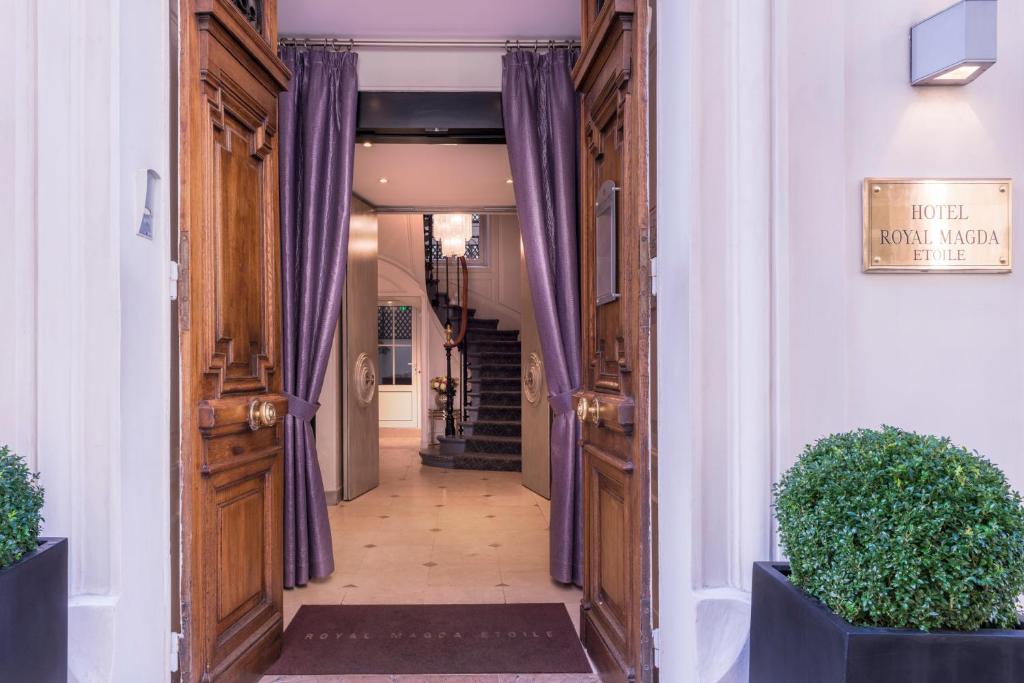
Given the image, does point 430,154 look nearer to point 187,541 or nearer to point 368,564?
point 368,564

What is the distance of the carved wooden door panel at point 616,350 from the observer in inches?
83.5

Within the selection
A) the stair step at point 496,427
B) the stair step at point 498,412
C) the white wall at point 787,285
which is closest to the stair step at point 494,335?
the stair step at point 498,412

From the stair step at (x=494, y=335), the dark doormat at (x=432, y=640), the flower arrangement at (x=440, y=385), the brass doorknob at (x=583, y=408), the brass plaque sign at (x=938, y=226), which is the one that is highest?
the brass plaque sign at (x=938, y=226)

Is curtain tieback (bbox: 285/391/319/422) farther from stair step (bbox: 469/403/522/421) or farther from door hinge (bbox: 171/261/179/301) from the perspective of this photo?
stair step (bbox: 469/403/522/421)

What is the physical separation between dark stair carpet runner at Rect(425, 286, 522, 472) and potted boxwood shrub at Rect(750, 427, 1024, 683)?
21.4 feet

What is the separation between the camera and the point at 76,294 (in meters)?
1.76

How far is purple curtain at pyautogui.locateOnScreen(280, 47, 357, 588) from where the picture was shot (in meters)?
3.73

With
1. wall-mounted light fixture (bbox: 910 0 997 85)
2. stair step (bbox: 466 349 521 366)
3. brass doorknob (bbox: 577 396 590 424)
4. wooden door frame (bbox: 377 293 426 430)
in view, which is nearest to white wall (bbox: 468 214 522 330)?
wooden door frame (bbox: 377 293 426 430)

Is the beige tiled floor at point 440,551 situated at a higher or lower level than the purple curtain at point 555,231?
lower

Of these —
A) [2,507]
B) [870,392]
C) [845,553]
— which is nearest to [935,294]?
[870,392]

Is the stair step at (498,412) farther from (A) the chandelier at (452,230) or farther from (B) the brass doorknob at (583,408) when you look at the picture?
(B) the brass doorknob at (583,408)

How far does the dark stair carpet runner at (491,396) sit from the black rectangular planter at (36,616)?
20.9ft

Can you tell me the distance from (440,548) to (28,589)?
3.25 meters

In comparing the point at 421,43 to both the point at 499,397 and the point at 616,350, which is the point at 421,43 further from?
the point at 499,397
